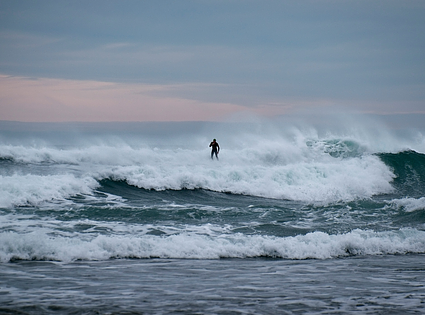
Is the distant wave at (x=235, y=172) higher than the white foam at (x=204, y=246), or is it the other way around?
the distant wave at (x=235, y=172)

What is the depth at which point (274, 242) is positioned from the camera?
9984 mm

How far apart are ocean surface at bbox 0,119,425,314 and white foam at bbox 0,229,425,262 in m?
0.03

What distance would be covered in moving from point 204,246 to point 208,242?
27cm

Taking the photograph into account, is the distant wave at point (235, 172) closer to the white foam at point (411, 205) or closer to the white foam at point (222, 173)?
the white foam at point (222, 173)

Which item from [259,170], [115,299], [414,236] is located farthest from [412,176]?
[115,299]

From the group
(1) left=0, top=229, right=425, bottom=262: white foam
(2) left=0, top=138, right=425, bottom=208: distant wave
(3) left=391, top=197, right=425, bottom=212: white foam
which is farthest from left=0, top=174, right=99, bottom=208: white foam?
(3) left=391, top=197, right=425, bottom=212: white foam

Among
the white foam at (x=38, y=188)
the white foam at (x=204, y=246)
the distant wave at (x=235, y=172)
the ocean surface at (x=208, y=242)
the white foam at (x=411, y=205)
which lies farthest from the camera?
the distant wave at (x=235, y=172)

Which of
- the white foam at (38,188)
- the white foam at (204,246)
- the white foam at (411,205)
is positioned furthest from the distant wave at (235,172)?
the white foam at (204,246)

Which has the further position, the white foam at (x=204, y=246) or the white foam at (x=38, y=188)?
the white foam at (x=38, y=188)

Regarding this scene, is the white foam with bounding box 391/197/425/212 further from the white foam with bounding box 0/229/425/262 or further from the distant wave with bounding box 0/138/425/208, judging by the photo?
the distant wave with bounding box 0/138/425/208

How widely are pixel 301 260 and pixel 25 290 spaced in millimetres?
5297

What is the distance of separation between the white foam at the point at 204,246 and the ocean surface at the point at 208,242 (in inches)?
1.1

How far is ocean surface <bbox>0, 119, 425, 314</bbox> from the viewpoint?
6.21 m

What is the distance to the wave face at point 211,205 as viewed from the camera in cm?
973
